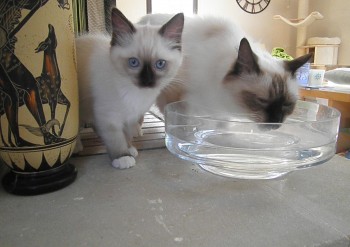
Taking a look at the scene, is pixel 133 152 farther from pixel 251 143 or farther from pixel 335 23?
pixel 335 23

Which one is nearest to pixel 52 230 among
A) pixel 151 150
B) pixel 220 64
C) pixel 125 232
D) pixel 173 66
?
Result: pixel 125 232

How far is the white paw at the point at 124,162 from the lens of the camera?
30.3 inches

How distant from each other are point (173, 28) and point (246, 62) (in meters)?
0.23

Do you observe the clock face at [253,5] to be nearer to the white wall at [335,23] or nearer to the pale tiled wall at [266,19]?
the pale tiled wall at [266,19]

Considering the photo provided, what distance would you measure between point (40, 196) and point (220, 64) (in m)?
0.64

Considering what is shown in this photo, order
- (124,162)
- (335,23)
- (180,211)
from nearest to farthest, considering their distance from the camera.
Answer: (180,211)
(124,162)
(335,23)

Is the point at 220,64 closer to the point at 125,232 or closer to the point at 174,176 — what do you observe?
the point at 174,176

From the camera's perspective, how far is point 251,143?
2.83 feet

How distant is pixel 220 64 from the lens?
98 cm

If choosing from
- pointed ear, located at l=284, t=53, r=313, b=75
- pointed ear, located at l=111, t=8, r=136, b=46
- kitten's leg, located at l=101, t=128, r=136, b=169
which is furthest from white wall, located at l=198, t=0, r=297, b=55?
kitten's leg, located at l=101, t=128, r=136, b=169

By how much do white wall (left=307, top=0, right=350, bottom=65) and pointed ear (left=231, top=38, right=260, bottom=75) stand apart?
4792 mm

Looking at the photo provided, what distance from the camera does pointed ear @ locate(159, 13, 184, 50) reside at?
87 centimetres

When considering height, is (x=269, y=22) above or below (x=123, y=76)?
above

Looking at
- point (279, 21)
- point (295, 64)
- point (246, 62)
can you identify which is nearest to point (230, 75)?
point (246, 62)
